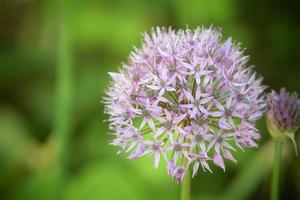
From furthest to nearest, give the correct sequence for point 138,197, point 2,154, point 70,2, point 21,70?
point 21,70 < point 2,154 < point 138,197 < point 70,2

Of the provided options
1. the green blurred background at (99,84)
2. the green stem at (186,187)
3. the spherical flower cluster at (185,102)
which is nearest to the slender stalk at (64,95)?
the green blurred background at (99,84)

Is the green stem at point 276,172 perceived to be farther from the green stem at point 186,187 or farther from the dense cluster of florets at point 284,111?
the green stem at point 186,187

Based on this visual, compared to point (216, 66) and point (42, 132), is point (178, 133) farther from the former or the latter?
point (42, 132)

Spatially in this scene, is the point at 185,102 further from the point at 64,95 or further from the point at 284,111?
the point at 64,95

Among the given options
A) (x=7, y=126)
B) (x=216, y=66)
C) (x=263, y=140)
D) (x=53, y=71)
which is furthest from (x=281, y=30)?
(x=216, y=66)

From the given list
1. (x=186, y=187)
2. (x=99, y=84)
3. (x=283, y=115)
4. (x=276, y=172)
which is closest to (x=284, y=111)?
(x=283, y=115)

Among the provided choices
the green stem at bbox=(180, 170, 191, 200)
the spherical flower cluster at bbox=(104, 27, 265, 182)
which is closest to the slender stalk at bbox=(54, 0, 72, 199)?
the spherical flower cluster at bbox=(104, 27, 265, 182)
